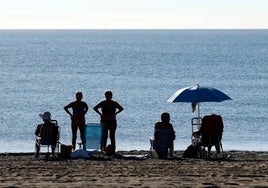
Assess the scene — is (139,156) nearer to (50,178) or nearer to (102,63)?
(50,178)

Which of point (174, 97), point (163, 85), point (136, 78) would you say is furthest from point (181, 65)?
point (174, 97)

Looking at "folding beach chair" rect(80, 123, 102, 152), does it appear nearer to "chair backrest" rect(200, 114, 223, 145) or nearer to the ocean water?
"chair backrest" rect(200, 114, 223, 145)

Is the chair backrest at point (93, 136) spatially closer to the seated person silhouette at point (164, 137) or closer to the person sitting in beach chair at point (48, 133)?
the person sitting in beach chair at point (48, 133)

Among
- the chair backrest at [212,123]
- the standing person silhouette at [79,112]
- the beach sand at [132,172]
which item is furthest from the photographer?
the standing person silhouette at [79,112]

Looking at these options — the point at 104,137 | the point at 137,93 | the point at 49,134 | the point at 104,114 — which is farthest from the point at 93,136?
the point at 137,93

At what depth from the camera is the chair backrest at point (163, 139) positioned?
18.4 meters

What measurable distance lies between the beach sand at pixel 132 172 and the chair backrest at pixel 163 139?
0.80ft

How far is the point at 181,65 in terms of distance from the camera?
88312 mm

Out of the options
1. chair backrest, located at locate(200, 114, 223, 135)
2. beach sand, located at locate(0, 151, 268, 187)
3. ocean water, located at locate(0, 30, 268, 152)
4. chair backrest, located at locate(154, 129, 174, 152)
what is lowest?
beach sand, located at locate(0, 151, 268, 187)

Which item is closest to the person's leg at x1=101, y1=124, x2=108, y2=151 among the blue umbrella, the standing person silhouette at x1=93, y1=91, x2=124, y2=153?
the standing person silhouette at x1=93, y1=91, x2=124, y2=153

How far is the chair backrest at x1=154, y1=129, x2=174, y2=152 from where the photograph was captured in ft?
60.4

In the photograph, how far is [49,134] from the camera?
18156 mm

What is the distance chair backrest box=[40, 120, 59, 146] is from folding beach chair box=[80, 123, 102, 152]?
754 millimetres

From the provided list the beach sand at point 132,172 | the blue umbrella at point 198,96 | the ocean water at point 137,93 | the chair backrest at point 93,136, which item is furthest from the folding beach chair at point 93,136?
the ocean water at point 137,93
